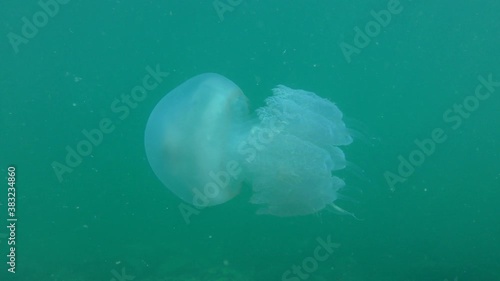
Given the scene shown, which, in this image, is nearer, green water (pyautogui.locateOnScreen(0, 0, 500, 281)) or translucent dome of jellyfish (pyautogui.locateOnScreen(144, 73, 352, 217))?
translucent dome of jellyfish (pyautogui.locateOnScreen(144, 73, 352, 217))

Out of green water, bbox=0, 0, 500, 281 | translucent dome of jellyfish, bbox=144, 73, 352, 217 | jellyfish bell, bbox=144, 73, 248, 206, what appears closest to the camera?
translucent dome of jellyfish, bbox=144, 73, 352, 217

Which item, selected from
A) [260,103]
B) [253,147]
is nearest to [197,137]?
[253,147]

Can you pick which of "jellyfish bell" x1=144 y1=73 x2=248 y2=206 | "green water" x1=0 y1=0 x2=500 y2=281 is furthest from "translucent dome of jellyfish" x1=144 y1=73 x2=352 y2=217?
"green water" x1=0 y1=0 x2=500 y2=281

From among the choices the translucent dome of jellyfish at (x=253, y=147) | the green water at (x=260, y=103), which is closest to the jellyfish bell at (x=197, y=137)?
the translucent dome of jellyfish at (x=253, y=147)

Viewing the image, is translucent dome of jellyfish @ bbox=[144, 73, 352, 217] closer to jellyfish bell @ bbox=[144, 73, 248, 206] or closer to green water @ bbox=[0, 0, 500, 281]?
jellyfish bell @ bbox=[144, 73, 248, 206]

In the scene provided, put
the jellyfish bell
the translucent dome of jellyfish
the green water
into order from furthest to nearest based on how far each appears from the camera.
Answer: the green water < the jellyfish bell < the translucent dome of jellyfish

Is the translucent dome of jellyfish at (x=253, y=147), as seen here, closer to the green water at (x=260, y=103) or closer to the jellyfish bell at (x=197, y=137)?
the jellyfish bell at (x=197, y=137)
